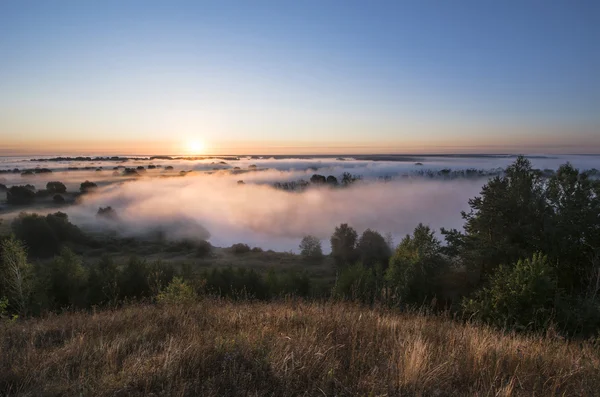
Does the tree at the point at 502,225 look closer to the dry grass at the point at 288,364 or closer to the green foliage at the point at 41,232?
the dry grass at the point at 288,364

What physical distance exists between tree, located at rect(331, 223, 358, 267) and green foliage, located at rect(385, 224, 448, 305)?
62.3 metres

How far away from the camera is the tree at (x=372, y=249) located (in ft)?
331

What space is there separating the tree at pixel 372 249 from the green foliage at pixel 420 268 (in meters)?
56.1

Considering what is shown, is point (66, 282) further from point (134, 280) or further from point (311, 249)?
point (311, 249)

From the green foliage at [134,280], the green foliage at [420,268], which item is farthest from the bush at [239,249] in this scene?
the green foliage at [420,268]

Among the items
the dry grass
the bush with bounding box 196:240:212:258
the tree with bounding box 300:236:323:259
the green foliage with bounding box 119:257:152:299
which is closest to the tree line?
the green foliage with bounding box 119:257:152:299

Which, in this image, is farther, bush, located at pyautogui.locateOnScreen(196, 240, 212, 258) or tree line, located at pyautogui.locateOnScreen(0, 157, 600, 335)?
bush, located at pyautogui.locateOnScreen(196, 240, 212, 258)

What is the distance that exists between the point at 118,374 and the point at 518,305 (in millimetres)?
21708

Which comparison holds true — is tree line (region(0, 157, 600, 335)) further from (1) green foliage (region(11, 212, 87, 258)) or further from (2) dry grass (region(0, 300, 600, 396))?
(1) green foliage (region(11, 212, 87, 258))

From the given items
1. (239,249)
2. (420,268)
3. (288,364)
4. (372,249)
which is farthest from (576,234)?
(239,249)

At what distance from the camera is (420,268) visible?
42.5m

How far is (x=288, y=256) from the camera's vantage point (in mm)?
133125

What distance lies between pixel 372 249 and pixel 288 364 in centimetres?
10292

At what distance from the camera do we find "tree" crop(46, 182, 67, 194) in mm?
174762
